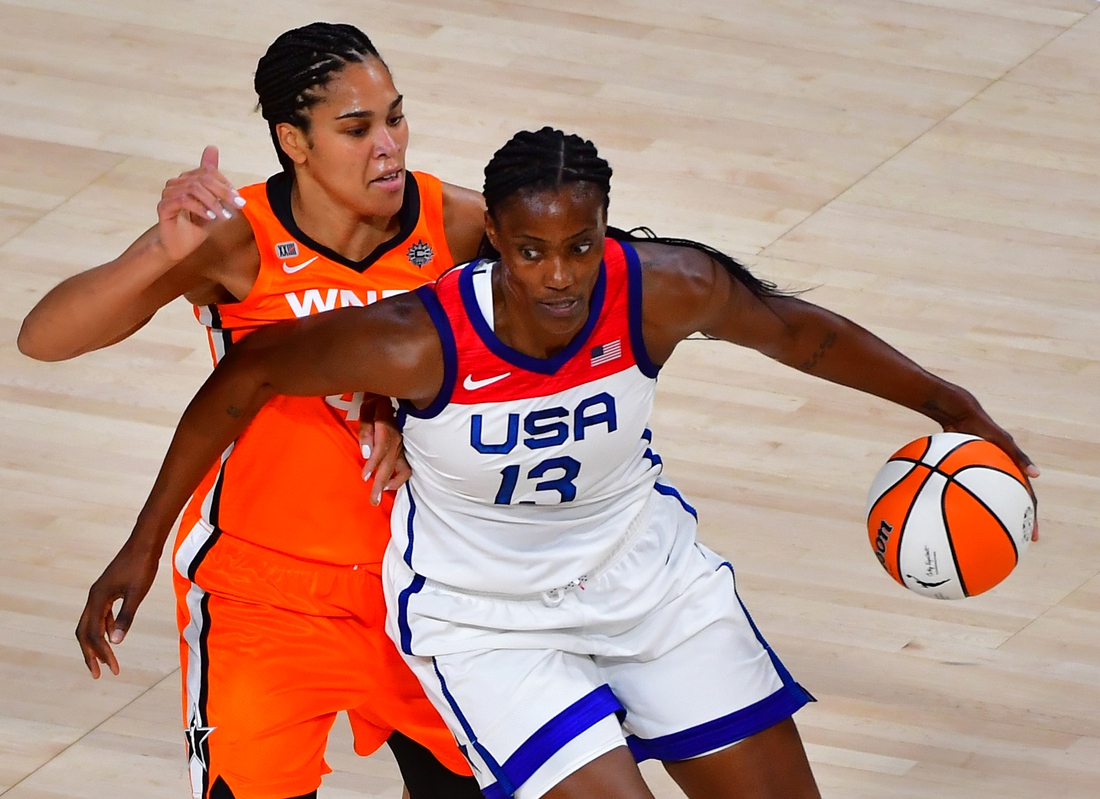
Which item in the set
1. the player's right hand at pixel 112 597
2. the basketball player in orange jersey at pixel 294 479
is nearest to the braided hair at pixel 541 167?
the basketball player in orange jersey at pixel 294 479

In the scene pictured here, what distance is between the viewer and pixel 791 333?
130 inches

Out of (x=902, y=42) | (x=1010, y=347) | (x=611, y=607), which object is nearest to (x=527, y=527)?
(x=611, y=607)

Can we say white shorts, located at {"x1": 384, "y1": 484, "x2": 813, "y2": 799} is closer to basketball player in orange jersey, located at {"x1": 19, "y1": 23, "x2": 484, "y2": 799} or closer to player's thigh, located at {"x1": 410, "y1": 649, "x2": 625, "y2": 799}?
player's thigh, located at {"x1": 410, "y1": 649, "x2": 625, "y2": 799}

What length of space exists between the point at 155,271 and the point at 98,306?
0.13 m

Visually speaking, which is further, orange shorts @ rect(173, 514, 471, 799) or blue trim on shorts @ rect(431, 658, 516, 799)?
orange shorts @ rect(173, 514, 471, 799)

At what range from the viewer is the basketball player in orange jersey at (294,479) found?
3244mm

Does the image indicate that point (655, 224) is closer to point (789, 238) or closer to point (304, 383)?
point (789, 238)

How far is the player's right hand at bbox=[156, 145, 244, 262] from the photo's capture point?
9.77 feet

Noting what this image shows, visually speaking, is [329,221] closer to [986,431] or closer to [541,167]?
[541,167]

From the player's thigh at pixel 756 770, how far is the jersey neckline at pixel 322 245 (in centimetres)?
101

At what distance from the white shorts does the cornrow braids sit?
64cm

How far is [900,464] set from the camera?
3.54 meters

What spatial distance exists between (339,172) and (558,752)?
3.39ft

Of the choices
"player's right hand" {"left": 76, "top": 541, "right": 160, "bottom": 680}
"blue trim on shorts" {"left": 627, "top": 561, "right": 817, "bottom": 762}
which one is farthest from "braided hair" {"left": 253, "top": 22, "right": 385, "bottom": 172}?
"blue trim on shorts" {"left": 627, "top": 561, "right": 817, "bottom": 762}
